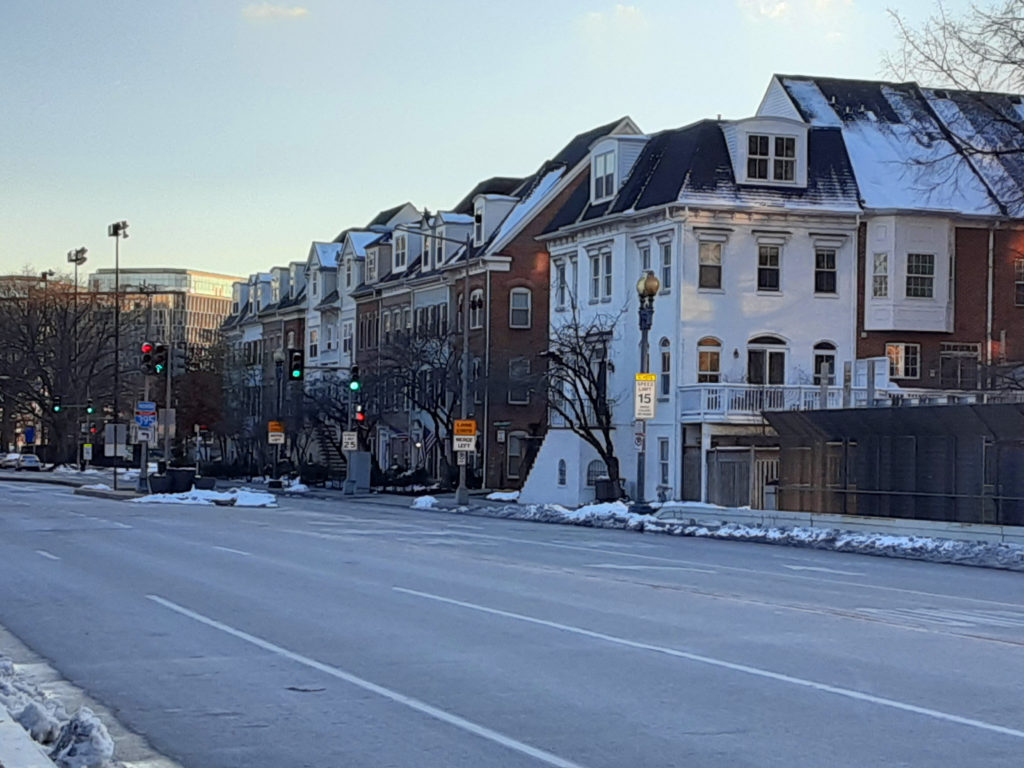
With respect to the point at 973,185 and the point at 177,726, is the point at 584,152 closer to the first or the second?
the point at 973,185

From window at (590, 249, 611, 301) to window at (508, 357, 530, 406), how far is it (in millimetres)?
9727

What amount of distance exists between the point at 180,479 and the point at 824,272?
24.6m

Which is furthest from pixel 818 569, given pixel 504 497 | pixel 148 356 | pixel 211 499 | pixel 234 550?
pixel 504 497

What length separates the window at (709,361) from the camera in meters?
51.0

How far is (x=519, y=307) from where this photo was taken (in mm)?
69625

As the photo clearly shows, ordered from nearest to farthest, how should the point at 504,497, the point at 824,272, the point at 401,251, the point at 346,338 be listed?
the point at 824,272
the point at 504,497
the point at 401,251
the point at 346,338

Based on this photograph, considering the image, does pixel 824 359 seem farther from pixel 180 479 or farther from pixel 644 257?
pixel 180 479

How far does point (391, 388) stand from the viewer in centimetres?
6962

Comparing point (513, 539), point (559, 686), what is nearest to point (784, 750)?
point (559, 686)

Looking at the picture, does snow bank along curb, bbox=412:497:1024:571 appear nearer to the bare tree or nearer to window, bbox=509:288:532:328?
the bare tree

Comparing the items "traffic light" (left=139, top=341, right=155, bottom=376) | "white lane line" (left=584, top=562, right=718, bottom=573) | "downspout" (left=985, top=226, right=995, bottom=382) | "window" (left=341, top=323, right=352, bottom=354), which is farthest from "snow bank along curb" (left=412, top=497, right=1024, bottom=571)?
"window" (left=341, top=323, right=352, bottom=354)

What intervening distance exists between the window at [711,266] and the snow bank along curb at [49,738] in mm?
42741

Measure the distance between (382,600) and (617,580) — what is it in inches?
168

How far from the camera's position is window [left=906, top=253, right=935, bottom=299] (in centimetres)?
5156
